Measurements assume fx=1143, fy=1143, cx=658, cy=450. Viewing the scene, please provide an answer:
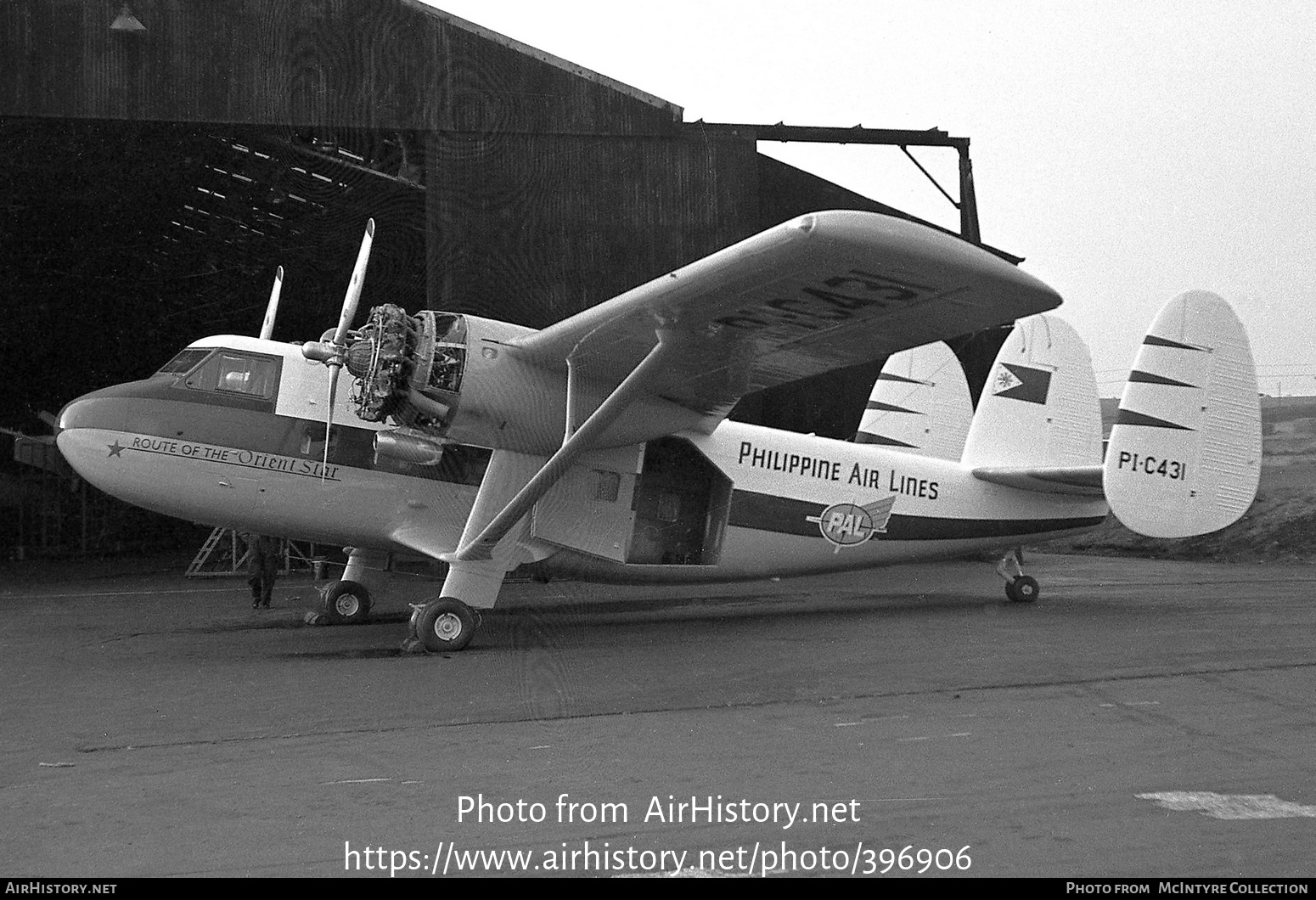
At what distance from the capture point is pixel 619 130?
22500 millimetres

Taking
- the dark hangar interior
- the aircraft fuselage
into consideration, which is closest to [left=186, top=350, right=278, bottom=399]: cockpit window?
the aircraft fuselage

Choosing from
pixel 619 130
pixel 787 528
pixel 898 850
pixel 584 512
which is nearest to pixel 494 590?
pixel 584 512

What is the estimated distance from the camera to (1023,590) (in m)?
15.4

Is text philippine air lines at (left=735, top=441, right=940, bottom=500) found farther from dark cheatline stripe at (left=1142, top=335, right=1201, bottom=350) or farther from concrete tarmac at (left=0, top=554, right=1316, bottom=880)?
dark cheatline stripe at (left=1142, top=335, right=1201, bottom=350)

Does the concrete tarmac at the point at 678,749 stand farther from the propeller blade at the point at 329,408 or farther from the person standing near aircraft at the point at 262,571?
the person standing near aircraft at the point at 262,571

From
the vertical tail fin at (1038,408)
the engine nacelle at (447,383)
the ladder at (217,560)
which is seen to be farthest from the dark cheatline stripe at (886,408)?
the ladder at (217,560)

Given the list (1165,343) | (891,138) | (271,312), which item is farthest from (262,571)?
(891,138)

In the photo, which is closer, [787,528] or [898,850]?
[898,850]

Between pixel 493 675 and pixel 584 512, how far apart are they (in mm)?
3276

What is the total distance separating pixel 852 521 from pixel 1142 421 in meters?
3.62

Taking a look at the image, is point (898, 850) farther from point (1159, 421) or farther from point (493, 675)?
point (1159, 421)

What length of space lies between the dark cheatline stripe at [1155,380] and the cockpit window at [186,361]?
34.0ft

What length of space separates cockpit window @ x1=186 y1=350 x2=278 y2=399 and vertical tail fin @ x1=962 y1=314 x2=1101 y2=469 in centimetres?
914

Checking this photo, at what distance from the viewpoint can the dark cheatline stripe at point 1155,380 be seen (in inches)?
509
